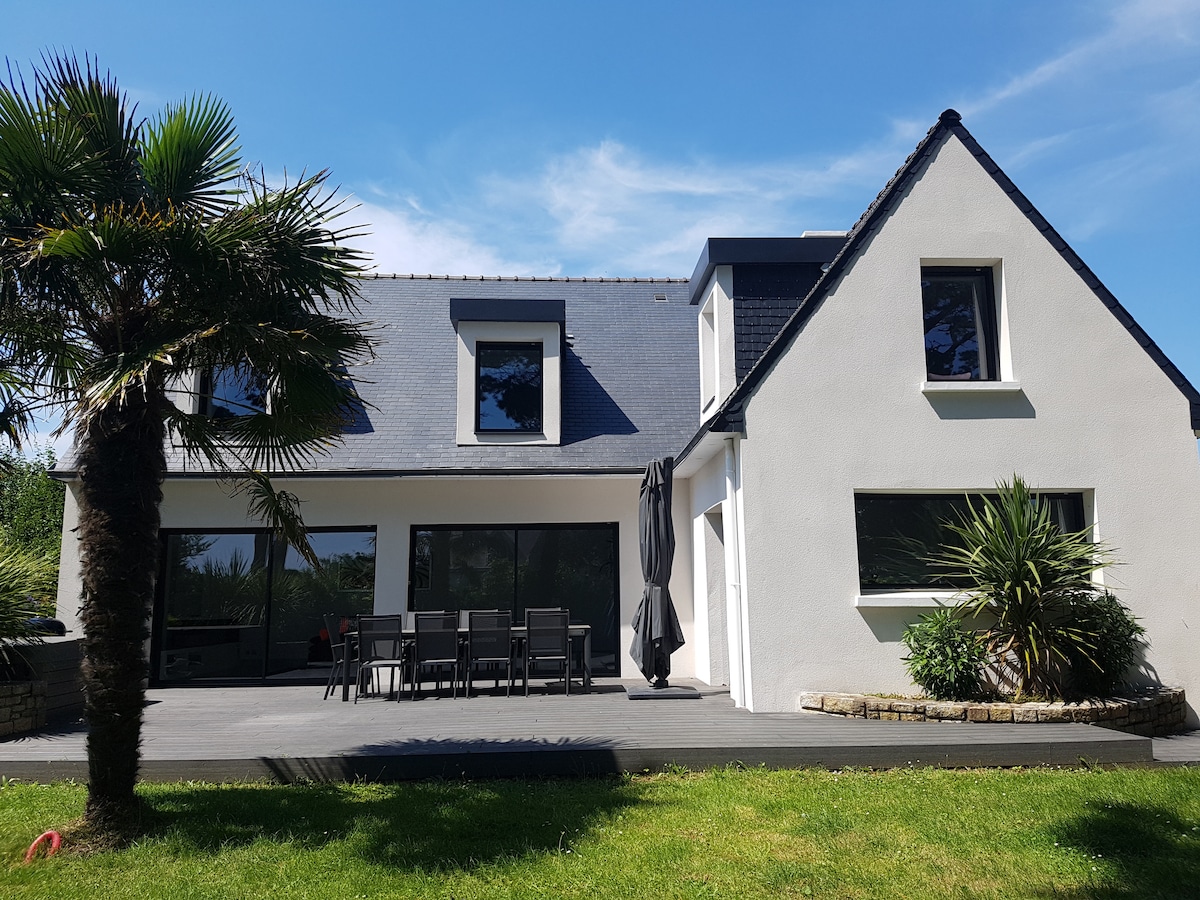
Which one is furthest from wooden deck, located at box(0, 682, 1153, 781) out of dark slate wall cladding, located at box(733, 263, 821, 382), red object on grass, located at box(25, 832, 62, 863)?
dark slate wall cladding, located at box(733, 263, 821, 382)

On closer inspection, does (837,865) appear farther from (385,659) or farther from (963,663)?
(385,659)

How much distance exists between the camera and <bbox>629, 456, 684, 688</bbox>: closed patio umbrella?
34.0 ft

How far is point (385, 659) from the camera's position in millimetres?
10797

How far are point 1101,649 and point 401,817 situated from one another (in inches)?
279

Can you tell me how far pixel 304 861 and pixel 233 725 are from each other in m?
4.38

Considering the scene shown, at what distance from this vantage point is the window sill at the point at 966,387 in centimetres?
956

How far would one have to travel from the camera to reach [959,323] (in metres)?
10.2

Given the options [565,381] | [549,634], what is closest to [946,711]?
[549,634]

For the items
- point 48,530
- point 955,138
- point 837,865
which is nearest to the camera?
point 837,865

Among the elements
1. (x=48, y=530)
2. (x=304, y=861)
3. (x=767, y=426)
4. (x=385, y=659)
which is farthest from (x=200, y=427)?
(x=48, y=530)

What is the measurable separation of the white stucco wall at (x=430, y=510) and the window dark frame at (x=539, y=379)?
1004 millimetres

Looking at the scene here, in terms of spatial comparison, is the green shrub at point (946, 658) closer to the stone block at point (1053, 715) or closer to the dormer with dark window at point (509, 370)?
the stone block at point (1053, 715)

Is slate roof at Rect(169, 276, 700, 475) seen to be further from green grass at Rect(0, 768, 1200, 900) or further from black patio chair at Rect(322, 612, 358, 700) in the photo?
green grass at Rect(0, 768, 1200, 900)

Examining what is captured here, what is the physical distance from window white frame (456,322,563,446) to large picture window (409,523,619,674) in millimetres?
1446
